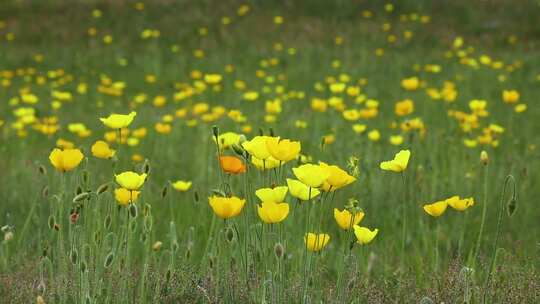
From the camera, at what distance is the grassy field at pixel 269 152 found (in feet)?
7.34

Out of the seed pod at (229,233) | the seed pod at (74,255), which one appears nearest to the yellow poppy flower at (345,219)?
the seed pod at (229,233)

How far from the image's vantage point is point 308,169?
5.86 ft

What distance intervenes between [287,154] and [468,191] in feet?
7.82

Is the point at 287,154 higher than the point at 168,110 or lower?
higher

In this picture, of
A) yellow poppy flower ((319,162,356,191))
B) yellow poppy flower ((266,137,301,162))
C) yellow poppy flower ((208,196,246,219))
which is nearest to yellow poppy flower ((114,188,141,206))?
yellow poppy flower ((208,196,246,219))

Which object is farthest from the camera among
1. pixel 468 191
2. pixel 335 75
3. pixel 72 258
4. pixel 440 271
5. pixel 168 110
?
pixel 335 75

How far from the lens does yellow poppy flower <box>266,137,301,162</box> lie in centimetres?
191

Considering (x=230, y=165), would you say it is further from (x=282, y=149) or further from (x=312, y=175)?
(x=312, y=175)

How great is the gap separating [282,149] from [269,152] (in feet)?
0.12

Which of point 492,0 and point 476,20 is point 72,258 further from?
point 492,0

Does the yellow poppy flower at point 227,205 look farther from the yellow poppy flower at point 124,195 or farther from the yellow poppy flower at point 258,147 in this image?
the yellow poppy flower at point 124,195

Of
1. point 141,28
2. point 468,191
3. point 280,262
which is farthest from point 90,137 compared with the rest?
point 141,28

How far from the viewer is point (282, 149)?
1915 millimetres

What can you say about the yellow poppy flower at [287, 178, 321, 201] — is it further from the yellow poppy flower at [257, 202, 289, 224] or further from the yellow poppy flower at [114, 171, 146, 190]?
the yellow poppy flower at [114, 171, 146, 190]
